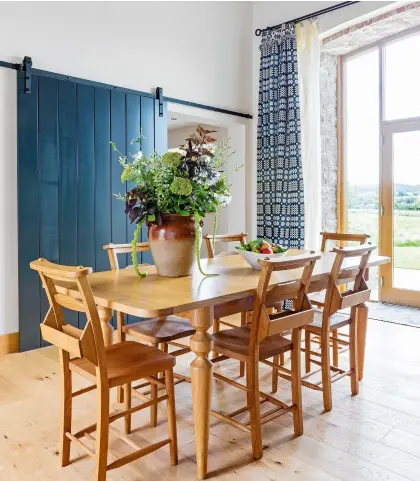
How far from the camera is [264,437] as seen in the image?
85.7 inches

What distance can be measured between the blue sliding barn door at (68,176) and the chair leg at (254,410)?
2081 mm

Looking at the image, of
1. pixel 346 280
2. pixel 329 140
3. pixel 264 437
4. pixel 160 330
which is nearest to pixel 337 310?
pixel 346 280

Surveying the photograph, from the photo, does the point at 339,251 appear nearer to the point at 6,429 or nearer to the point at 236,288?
the point at 236,288

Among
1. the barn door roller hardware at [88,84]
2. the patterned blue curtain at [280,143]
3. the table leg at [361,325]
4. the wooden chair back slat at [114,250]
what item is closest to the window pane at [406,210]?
the patterned blue curtain at [280,143]

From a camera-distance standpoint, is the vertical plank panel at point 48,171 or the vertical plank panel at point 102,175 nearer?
the vertical plank panel at point 48,171

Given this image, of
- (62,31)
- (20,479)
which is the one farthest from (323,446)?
(62,31)

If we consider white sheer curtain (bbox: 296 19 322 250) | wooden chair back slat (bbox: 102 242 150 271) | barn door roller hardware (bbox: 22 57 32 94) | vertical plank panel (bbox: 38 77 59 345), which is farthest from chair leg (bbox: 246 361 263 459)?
white sheer curtain (bbox: 296 19 322 250)

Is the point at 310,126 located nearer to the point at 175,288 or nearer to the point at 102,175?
the point at 102,175

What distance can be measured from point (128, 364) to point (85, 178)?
222 cm

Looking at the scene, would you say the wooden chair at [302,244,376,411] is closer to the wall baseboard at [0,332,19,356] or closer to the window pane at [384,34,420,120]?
the wall baseboard at [0,332,19,356]

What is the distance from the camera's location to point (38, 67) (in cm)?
342

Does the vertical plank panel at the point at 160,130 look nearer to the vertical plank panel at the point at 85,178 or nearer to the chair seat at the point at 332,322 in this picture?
the vertical plank panel at the point at 85,178

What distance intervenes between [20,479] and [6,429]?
478mm

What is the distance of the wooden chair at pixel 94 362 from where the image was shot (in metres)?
1.68
